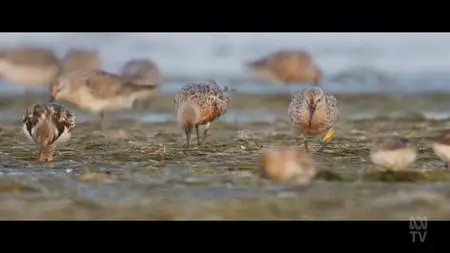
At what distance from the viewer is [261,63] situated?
4.60m

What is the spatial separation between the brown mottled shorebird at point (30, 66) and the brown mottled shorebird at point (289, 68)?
1225 mm

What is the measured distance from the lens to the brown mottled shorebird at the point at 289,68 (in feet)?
15.0

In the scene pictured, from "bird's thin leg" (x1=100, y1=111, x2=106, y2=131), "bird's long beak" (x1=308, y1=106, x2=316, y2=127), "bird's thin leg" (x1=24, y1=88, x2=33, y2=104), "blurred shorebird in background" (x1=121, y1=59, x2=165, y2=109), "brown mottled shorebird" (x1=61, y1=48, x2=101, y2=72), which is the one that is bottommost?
"bird's thin leg" (x1=100, y1=111, x2=106, y2=131)

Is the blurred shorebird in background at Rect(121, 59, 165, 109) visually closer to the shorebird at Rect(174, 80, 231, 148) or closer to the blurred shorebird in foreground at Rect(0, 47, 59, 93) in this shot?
the shorebird at Rect(174, 80, 231, 148)

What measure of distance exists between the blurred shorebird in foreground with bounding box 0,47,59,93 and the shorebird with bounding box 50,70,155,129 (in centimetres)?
7

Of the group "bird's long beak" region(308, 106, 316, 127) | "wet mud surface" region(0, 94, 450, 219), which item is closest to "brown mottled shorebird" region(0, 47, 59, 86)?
"wet mud surface" region(0, 94, 450, 219)

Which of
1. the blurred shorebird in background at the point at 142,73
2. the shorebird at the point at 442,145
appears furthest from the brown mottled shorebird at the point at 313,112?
the blurred shorebird in background at the point at 142,73

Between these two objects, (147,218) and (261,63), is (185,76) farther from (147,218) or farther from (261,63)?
(147,218)

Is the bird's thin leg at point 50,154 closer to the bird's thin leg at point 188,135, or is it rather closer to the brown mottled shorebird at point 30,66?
the brown mottled shorebird at point 30,66

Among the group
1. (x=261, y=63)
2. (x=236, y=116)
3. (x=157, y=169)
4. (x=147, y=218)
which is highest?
(x=261, y=63)

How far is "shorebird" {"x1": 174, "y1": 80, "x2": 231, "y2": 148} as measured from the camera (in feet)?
14.8

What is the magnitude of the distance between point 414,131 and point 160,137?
5.05 ft

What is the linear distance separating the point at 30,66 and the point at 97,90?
16.9 inches

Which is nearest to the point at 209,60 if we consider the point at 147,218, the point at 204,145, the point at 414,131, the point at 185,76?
the point at 185,76
